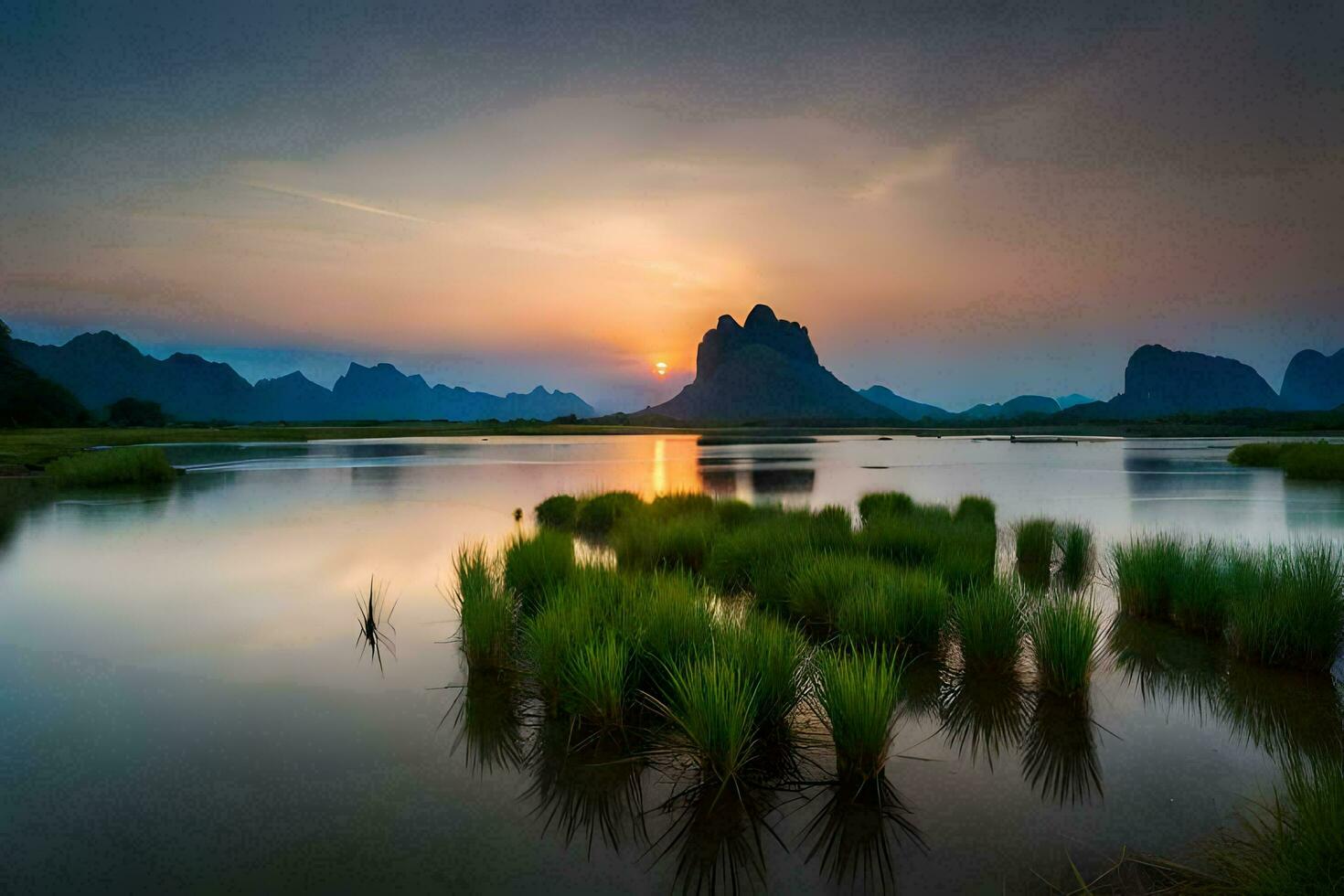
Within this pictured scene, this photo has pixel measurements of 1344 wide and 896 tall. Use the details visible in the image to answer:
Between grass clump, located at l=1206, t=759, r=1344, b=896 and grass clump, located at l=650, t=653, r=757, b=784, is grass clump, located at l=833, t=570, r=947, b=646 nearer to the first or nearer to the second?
grass clump, located at l=650, t=653, r=757, b=784

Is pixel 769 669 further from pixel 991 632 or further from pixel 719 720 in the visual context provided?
pixel 991 632

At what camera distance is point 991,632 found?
8086 millimetres

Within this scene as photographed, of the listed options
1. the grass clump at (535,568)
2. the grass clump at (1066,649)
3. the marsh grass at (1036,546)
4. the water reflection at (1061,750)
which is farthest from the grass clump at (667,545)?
the water reflection at (1061,750)

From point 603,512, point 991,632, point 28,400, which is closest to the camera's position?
point 991,632

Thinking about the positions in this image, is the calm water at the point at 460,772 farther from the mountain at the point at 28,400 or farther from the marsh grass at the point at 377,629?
the mountain at the point at 28,400

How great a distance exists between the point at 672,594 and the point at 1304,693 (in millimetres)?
6916

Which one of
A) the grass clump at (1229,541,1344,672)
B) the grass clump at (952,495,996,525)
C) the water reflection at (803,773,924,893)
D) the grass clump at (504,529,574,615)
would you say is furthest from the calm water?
the grass clump at (952,495,996,525)

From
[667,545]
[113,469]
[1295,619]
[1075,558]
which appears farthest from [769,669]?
[113,469]

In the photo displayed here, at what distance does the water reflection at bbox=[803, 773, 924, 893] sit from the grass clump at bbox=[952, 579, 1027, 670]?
3.27 meters

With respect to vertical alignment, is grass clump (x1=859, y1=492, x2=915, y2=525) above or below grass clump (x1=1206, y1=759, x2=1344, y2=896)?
below

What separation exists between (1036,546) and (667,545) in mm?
8625

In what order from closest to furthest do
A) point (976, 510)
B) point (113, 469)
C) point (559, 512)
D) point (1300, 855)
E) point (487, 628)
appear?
point (1300, 855), point (487, 628), point (976, 510), point (559, 512), point (113, 469)

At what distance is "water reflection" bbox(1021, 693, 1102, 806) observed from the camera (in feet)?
17.8

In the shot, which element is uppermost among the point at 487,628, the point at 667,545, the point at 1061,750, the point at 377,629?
the point at 487,628
